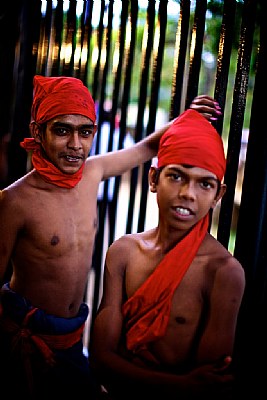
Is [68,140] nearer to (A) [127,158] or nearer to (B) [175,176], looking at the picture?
(A) [127,158]

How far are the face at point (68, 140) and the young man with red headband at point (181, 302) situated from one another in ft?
1.46

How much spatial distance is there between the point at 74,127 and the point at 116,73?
732 millimetres

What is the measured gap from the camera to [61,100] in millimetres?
2270

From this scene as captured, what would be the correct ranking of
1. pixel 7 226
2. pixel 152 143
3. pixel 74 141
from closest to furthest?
pixel 74 141, pixel 7 226, pixel 152 143

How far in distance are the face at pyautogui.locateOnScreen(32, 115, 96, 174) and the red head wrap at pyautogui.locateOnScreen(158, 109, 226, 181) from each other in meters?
0.44

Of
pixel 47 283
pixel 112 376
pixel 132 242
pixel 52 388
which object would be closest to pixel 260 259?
pixel 132 242

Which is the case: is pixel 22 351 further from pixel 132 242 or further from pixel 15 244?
pixel 132 242

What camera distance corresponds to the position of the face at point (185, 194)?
1.87m

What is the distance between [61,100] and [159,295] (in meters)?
0.97

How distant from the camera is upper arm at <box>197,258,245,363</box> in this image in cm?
183

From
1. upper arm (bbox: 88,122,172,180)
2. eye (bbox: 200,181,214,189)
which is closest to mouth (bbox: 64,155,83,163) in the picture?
upper arm (bbox: 88,122,172,180)

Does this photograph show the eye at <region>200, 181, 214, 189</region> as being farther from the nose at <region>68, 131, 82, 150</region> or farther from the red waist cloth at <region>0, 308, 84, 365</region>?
the red waist cloth at <region>0, 308, 84, 365</region>

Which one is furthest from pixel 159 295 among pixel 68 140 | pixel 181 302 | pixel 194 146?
pixel 68 140

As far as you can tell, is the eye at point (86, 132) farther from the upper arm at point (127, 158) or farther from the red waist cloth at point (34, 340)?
the red waist cloth at point (34, 340)
